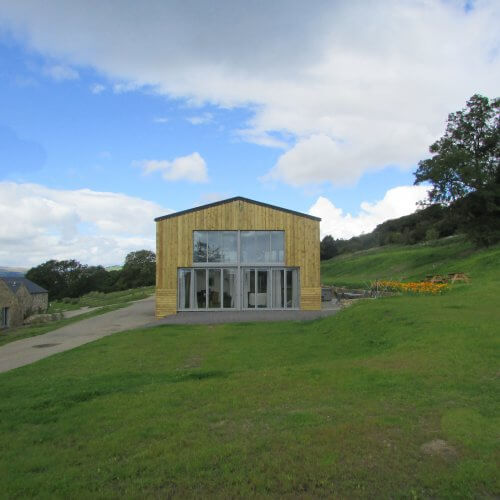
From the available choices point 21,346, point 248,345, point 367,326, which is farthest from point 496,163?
point 21,346

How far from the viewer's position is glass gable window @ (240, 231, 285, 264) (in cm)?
2334

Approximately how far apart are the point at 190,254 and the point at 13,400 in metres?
16.1

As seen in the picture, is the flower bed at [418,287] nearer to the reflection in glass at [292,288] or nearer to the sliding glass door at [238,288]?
the reflection in glass at [292,288]

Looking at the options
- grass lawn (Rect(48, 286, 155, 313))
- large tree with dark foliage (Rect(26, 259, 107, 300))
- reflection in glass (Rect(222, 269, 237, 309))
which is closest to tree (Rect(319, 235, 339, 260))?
grass lawn (Rect(48, 286, 155, 313))

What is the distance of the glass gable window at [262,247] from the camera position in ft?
76.6

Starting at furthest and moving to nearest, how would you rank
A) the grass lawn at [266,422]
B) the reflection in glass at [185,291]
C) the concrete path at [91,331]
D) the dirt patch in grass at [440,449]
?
the reflection in glass at [185,291] → the concrete path at [91,331] → the dirt patch in grass at [440,449] → the grass lawn at [266,422]

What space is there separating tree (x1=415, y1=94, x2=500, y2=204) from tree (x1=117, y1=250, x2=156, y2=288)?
60.9 meters

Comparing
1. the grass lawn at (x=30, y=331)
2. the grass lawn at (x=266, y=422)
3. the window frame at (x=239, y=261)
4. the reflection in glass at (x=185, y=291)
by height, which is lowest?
the grass lawn at (x=30, y=331)

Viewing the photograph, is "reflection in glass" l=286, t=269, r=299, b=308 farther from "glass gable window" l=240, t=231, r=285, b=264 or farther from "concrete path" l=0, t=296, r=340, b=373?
"concrete path" l=0, t=296, r=340, b=373

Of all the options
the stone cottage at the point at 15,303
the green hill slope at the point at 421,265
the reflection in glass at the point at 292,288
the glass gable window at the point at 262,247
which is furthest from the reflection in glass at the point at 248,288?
the stone cottage at the point at 15,303

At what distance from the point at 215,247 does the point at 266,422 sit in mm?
18275

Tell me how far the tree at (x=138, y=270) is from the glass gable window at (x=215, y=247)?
65667mm

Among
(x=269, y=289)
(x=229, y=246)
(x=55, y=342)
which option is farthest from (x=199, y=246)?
(x=55, y=342)

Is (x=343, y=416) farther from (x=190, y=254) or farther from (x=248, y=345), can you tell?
(x=190, y=254)
